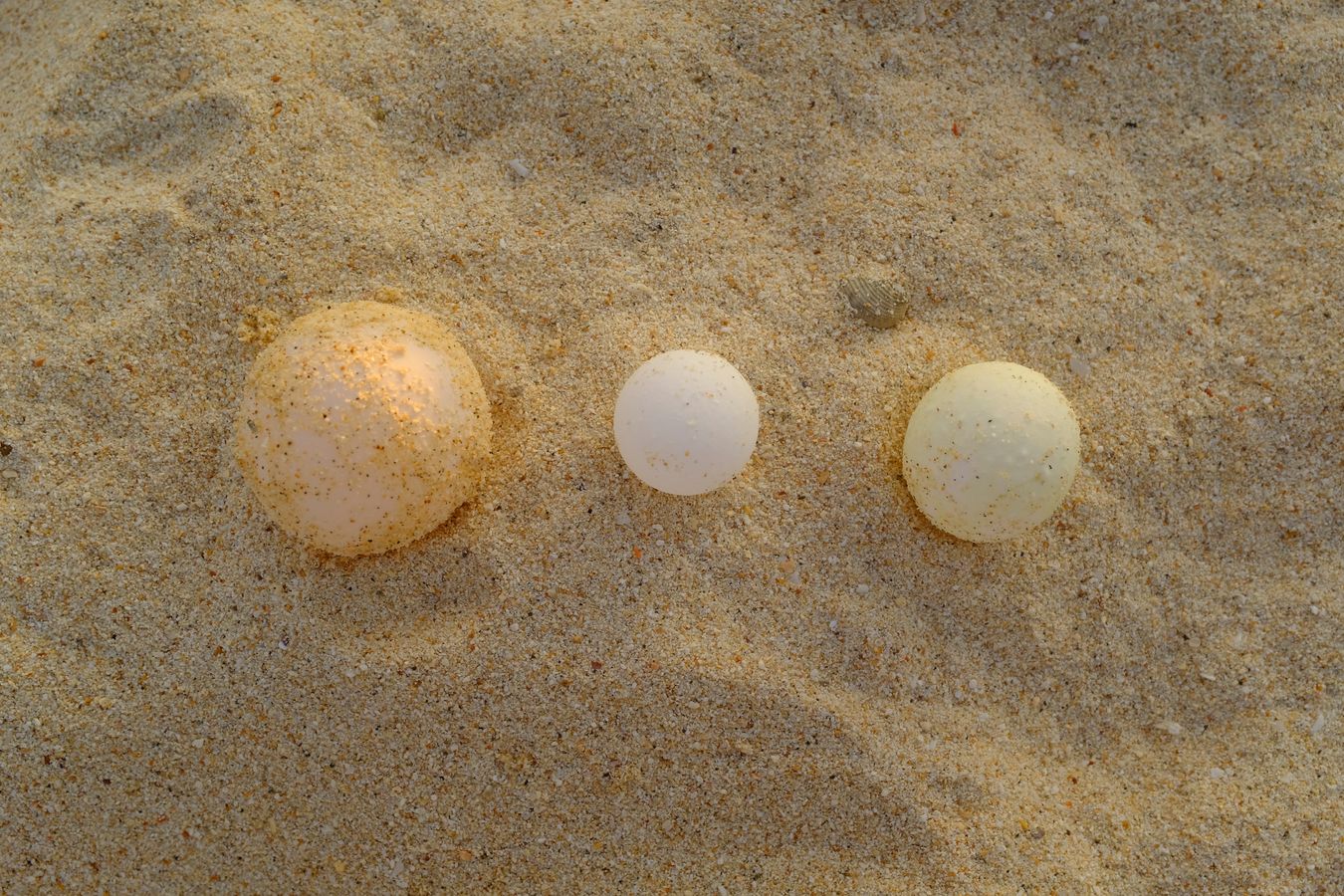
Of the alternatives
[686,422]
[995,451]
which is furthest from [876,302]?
[686,422]

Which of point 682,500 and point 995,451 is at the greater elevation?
point 995,451

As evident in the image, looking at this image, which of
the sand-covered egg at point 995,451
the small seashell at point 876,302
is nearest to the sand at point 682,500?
the small seashell at point 876,302

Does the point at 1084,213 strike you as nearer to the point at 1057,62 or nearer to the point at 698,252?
the point at 1057,62

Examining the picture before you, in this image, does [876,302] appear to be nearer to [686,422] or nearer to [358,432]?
[686,422]

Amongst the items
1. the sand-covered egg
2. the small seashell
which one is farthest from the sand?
the sand-covered egg

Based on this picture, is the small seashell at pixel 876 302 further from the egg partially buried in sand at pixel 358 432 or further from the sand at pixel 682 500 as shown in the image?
the egg partially buried in sand at pixel 358 432

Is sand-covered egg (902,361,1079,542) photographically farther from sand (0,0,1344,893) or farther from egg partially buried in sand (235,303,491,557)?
egg partially buried in sand (235,303,491,557)
